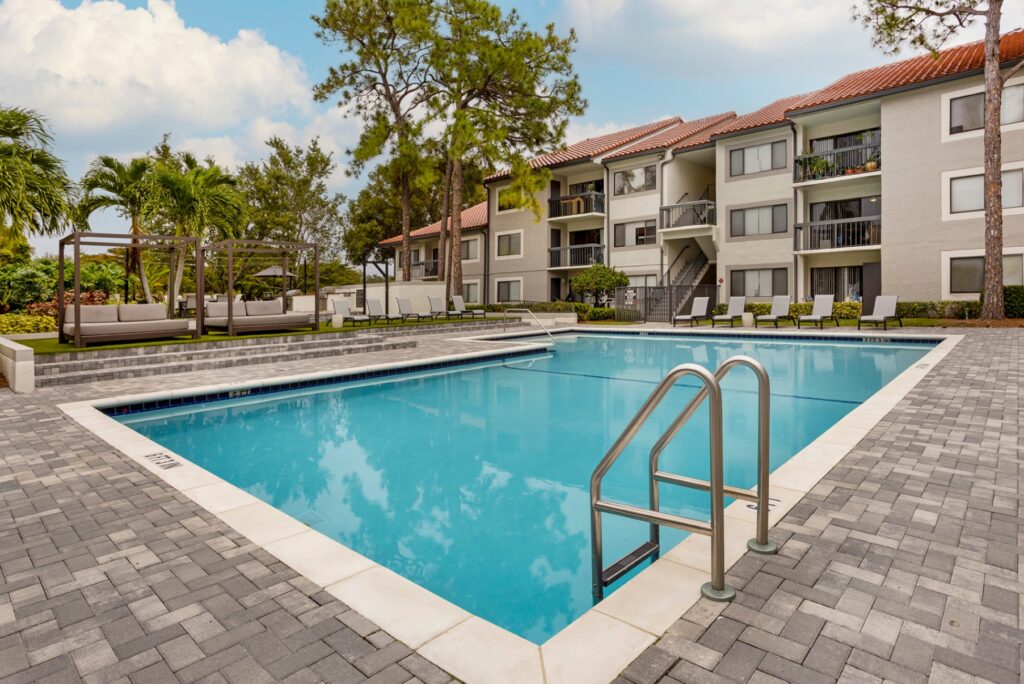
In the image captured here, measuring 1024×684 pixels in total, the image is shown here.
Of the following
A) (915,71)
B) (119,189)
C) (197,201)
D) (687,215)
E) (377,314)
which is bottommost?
(377,314)

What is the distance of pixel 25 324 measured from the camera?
605 inches

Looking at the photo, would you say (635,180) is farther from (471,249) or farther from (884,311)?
(884,311)

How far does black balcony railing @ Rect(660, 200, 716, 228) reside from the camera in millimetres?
25891

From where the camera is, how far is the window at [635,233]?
2773cm

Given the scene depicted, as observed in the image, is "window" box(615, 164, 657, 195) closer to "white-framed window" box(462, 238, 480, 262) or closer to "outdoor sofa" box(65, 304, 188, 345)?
"white-framed window" box(462, 238, 480, 262)

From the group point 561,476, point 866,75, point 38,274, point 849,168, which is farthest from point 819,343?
point 38,274

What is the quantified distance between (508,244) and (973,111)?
68.0 feet

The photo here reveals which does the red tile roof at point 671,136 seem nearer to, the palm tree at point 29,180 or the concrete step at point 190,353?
the concrete step at point 190,353

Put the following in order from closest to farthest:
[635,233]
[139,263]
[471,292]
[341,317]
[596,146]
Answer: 1. [139,263]
2. [341,317]
3. [635,233]
4. [596,146]
5. [471,292]

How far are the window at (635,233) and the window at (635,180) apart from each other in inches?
63.0

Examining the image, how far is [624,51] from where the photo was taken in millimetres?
25422

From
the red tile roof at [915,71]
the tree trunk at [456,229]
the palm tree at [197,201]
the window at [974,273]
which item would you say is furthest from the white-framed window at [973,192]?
the palm tree at [197,201]

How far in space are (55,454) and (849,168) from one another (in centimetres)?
2564

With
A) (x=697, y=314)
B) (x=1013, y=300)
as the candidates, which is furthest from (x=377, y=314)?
(x=1013, y=300)
